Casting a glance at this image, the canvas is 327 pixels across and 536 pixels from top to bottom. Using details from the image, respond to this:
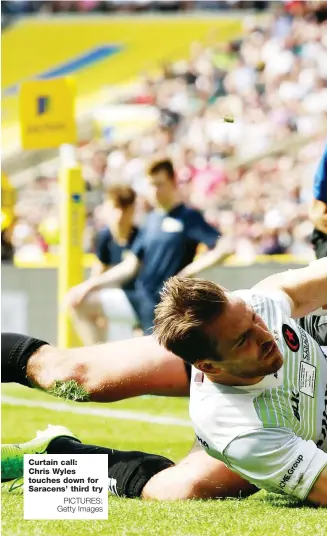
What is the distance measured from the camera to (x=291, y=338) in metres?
3.84

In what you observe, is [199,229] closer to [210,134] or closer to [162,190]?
[162,190]

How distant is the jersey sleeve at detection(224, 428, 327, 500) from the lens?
3.57m

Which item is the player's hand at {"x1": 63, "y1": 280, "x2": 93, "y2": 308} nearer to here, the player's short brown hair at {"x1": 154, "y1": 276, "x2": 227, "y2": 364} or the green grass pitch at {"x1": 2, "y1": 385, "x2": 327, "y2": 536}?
the green grass pitch at {"x1": 2, "y1": 385, "x2": 327, "y2": 536}

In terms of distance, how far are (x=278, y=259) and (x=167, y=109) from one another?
671 cm

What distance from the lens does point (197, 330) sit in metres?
3.54

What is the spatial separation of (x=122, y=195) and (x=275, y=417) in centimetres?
538

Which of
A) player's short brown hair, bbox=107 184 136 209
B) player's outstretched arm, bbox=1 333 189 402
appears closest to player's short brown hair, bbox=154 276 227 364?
player's outstretched arm, bbox=1 333 189 402

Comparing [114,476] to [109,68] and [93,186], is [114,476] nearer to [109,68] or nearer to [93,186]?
[93,186]

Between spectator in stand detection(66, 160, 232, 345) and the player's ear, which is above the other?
the player's ear

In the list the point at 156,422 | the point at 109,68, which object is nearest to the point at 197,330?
the point at 156,422

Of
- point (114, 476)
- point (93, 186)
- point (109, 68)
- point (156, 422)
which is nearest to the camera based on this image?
point (114, 476)

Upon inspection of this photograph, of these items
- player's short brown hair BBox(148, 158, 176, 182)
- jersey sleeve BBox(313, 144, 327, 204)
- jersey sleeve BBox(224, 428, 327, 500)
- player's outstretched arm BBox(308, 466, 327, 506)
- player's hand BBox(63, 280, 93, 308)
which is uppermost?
jersey sleeve BBox(313, 144, 327, 204)

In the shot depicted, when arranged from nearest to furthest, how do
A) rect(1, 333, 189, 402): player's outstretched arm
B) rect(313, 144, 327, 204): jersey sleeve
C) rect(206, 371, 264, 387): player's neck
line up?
rect(206, 371, 264, 387): player's neck < rect(1, 333, 189, 402): player's outstretched arm < rect(313, 144, 327, 204): jersey sleeve
